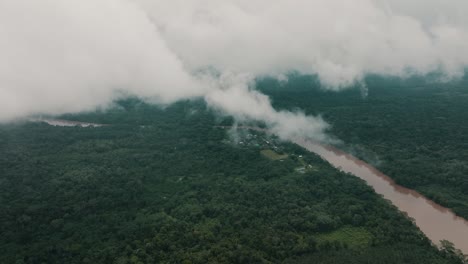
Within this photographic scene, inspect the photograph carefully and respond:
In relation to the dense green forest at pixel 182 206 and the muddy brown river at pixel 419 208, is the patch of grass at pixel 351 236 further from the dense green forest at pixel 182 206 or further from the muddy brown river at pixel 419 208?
the muddy brown river at pixel 419 208

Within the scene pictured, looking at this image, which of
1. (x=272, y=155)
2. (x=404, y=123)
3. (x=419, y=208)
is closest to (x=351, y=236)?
(x=419, y=208)

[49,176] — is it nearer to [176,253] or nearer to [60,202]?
[60,202]

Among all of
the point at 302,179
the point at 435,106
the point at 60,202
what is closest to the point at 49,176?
the point at 60,202

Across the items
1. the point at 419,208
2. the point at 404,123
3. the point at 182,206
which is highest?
the point at 404,123

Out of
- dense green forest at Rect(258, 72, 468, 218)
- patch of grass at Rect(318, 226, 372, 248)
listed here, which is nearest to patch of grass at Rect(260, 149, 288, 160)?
dense green forest at Rect(258, 72, 468, 218)

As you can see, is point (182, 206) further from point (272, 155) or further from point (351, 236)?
point (272, 155)

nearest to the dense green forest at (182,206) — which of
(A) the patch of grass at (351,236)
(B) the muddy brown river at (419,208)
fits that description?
(A) the patch of grass at (351,236)
